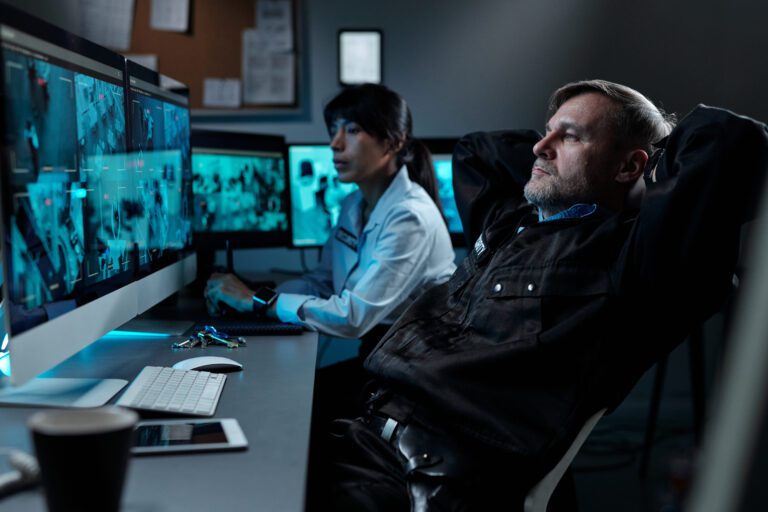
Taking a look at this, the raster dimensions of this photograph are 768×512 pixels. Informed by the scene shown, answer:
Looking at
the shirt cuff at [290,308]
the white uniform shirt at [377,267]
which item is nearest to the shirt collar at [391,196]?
the white uniform shirt at [377,267]

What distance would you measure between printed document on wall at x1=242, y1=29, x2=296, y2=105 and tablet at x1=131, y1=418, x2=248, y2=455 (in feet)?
7.96

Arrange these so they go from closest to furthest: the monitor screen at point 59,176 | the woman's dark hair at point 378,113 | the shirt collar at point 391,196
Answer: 1. the monitor screen at point 59,176
2. the shirt collar at point 391,196
3. the woman's dark hair at point 378,113

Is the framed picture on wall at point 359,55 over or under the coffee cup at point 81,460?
over

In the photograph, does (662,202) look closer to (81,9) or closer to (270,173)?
(270,173)

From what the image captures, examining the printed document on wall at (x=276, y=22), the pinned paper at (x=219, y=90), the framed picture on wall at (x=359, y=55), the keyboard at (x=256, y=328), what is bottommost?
the keyboard at (x=256, y=328)

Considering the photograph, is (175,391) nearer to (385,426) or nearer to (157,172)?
(385,426)

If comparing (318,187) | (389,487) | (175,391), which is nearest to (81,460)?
(175,391)

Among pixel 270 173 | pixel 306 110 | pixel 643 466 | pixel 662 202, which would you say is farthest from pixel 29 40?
pixel 643 466

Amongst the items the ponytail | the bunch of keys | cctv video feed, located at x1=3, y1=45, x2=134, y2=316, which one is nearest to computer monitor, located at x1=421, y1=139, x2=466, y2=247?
the ponytail

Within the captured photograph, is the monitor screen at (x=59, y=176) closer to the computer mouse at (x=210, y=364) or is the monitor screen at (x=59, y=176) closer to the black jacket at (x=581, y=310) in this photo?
the computer mouse at (x=210, y=364)

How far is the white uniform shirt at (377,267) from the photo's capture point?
6.20 feet

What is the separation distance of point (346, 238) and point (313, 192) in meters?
0.44

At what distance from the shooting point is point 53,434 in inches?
24.6

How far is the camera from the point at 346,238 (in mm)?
2311
